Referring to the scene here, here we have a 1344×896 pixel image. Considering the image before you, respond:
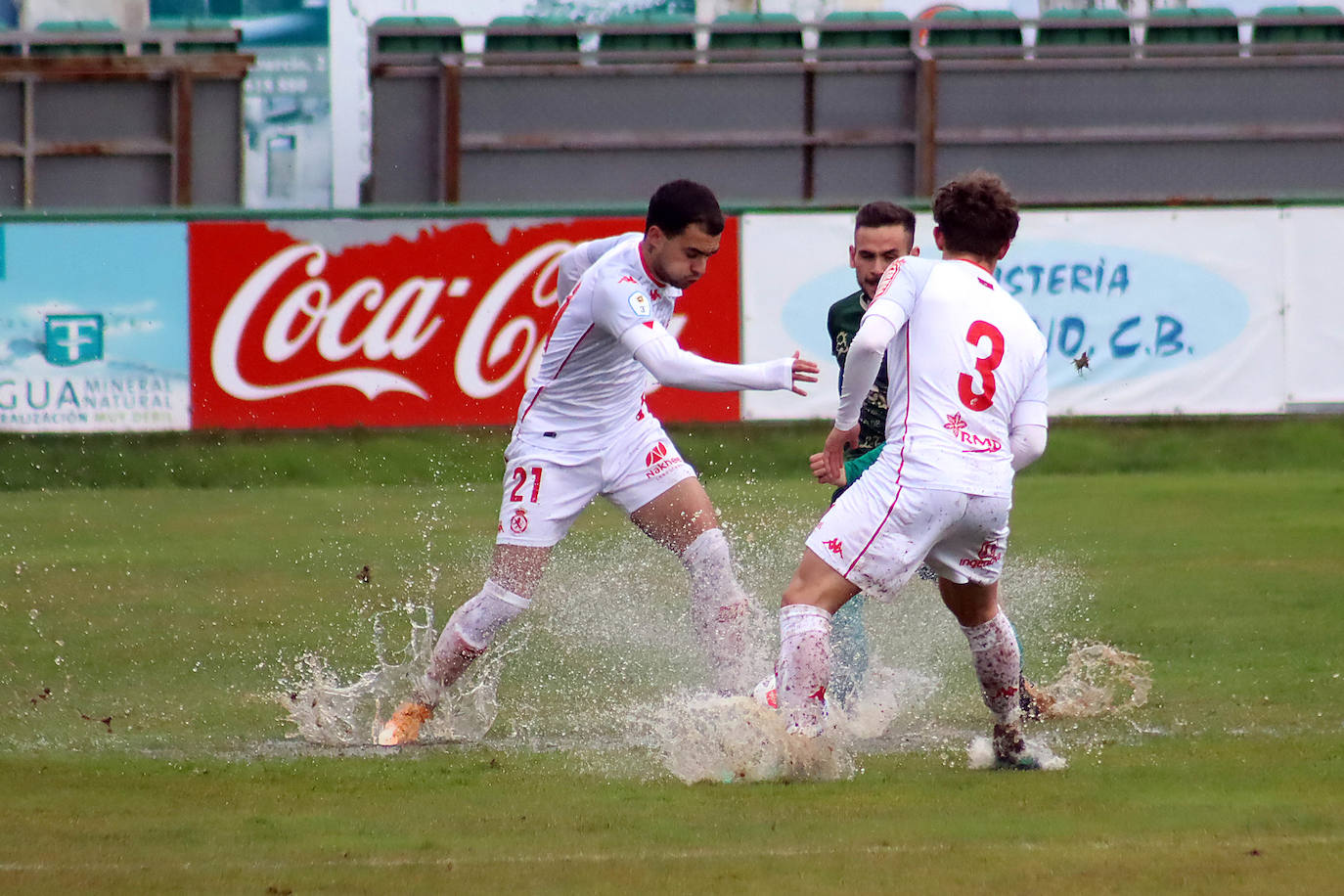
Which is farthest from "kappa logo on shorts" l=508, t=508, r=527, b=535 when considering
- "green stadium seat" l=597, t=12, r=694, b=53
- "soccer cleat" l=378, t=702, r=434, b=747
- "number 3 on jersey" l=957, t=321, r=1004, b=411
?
"green stadium seat" l=597, t=12, r=694, b=53

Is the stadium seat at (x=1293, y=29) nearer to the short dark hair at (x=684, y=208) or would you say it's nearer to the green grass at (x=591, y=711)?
the green grass at (x=591, y=711)

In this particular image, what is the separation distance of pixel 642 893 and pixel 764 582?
5.42 m

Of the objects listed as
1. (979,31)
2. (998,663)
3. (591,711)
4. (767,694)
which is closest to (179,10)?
(979,31)

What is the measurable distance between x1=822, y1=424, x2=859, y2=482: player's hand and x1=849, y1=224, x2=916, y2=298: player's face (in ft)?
4.28

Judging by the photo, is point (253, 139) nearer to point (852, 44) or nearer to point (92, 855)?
point (852, 44)

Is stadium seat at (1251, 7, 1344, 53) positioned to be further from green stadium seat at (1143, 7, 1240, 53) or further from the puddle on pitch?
the puddle on pitch

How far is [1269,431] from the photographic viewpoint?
55.5ft

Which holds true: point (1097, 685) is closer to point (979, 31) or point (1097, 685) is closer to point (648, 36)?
point (979, 31)

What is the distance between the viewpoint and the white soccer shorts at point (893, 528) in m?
5.58

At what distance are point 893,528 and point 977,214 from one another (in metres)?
0.96

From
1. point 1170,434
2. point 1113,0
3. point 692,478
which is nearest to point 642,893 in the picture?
point 692,478

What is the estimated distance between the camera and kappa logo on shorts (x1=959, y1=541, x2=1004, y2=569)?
18.9ft

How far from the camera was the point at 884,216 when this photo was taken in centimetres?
707

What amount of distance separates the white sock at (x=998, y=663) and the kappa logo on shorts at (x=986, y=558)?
10.4 inches
